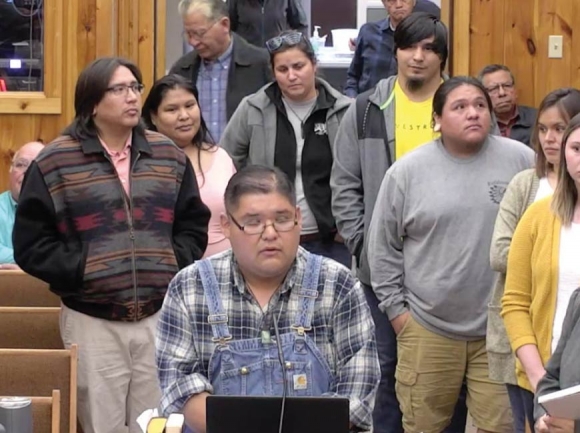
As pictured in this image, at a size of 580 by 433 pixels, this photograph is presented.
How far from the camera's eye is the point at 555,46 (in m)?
6.03

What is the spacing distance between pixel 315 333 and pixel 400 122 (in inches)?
78.6

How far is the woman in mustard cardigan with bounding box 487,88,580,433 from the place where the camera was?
12.3ft

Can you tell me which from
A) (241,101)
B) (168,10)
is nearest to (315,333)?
(241,101)

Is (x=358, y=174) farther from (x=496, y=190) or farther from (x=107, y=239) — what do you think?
(x=107, y=239)

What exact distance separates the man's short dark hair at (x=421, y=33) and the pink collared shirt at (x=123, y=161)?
116 cm

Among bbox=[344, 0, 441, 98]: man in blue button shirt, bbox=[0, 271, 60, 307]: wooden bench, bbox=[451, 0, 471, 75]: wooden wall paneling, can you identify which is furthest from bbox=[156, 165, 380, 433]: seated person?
bbox=[451, 0, 471, 75]: wooden wall paneling

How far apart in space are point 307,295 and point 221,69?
295cm

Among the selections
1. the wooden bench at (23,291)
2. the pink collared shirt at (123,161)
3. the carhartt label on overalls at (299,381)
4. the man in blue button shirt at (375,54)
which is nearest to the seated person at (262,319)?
the carhartt label on overalls at (299,381)

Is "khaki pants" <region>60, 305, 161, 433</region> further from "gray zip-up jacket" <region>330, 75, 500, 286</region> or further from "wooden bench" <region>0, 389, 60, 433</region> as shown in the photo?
"gray zip-up jacket" <region>330, 75, 500, 286</region>

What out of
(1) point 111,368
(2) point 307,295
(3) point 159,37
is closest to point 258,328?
(2) point 307,295

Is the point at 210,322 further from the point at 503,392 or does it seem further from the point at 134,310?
the point at 503,392

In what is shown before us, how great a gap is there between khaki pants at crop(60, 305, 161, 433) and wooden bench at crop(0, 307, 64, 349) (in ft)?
0.83

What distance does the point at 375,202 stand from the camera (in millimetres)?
4535

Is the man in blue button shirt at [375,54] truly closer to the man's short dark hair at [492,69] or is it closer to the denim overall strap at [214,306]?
the man's short dark hair at [492,69]
